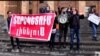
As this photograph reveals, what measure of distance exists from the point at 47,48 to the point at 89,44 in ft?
6.89

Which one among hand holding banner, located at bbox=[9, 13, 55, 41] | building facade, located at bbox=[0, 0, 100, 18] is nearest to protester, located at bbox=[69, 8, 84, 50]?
hand holding banner, located at bbox=[9, 13, 55, 41]

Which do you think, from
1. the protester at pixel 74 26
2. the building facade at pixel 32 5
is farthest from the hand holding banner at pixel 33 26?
the building facade at pixel 32 5

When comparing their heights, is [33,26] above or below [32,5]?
above

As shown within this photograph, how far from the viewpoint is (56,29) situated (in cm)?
2134

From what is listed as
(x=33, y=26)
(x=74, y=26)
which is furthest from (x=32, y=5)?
(x=74, y=26)

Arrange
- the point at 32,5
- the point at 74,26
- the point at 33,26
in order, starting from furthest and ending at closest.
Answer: the point at 32,5
the point at 33,26
the point at 74,26

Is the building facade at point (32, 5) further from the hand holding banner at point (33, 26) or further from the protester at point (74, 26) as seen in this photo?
the protester at point (74, 26)

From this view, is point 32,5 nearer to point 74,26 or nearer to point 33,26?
point 33,26

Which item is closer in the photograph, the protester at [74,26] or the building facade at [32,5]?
the protester at [74,26]

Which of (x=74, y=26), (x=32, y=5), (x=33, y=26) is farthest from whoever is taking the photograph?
(x=32, y=5)

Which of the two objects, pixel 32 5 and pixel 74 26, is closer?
pixel 74 26

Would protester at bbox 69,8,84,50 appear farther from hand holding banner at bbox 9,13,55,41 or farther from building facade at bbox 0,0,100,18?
building facade at bbox 0,0,100,18

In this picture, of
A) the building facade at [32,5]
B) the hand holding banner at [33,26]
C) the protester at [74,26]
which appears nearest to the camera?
the protester at [74,26]

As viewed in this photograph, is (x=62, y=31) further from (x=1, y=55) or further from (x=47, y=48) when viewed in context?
(x=1, y=55)
